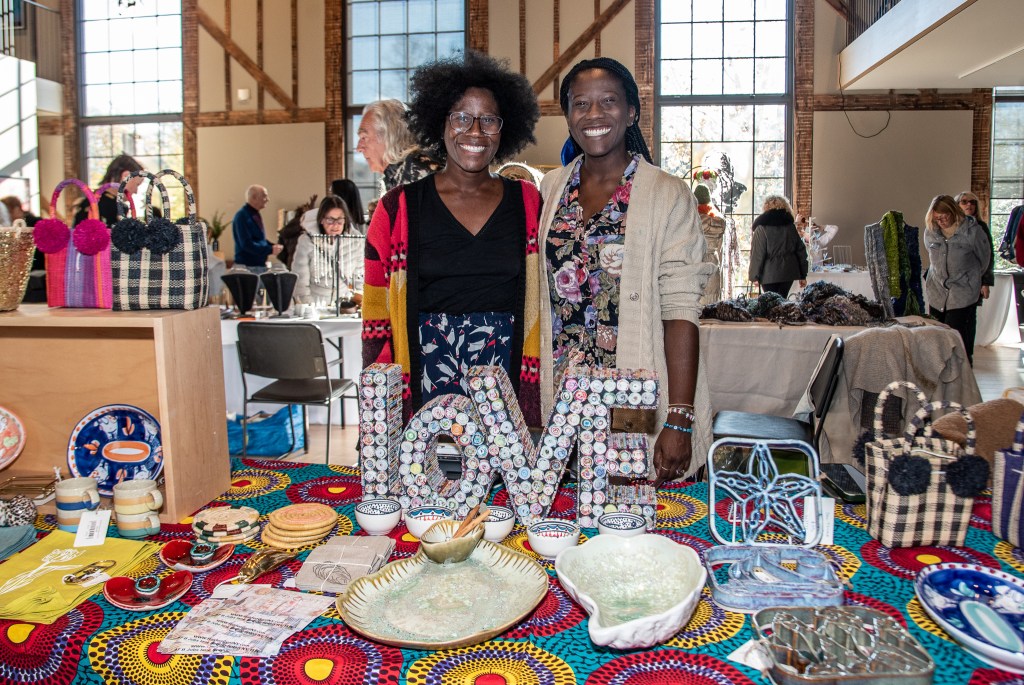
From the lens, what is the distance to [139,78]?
41.0ft

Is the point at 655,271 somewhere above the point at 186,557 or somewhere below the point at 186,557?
above

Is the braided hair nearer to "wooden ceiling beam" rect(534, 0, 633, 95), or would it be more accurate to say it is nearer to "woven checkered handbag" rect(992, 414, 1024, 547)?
"woven checkered handbag" rect(992, 414, 1024, 547)

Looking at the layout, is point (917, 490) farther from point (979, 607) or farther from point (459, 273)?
point (459, 273)

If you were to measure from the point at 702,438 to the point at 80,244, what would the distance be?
145 cm

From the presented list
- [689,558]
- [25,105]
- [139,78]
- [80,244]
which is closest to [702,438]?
Result: [689,558]

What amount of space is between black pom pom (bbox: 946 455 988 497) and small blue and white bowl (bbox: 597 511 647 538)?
0.50 metres

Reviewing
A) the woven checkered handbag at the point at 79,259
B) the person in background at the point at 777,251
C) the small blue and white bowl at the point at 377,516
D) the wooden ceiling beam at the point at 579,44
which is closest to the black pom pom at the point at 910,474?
the small blue and white bowl at the point at 377,516

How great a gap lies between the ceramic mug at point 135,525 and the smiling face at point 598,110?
46.4 inches

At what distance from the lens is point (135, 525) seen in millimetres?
1459

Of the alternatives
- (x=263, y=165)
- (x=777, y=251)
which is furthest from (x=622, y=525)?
(x=263, y=165)

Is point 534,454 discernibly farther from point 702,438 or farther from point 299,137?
point 299,137

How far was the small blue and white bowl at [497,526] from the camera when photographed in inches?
53.2

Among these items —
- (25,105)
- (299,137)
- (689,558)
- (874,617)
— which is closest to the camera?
(874,617)

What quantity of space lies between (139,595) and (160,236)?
2.40 ft
